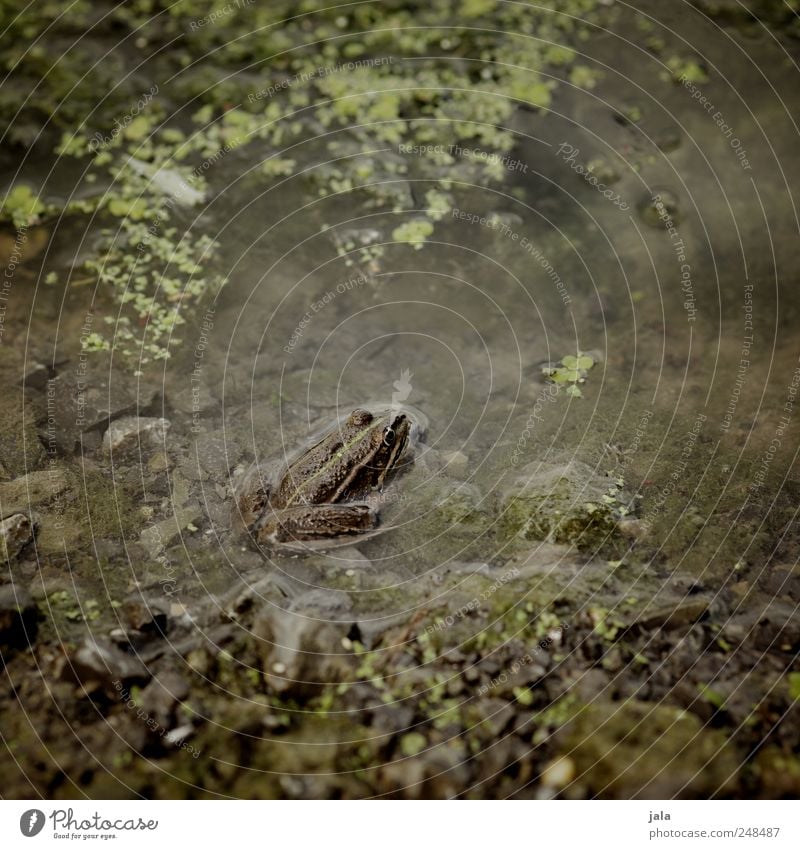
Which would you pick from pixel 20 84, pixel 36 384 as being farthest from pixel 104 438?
pixel 20 84

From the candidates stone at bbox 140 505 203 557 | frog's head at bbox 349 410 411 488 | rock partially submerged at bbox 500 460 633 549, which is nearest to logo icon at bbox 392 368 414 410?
frog's head at bbox 349 410 411 488

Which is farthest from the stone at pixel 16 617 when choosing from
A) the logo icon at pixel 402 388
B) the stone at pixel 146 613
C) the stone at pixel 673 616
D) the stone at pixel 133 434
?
the stone at pixel 673 616

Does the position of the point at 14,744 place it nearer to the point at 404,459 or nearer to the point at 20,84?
the point at 404,459

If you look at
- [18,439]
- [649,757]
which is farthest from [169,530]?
[649,757]

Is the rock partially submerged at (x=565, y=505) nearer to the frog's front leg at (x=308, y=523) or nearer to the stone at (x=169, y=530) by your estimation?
the frog's front leg at (x=308, y=523)
